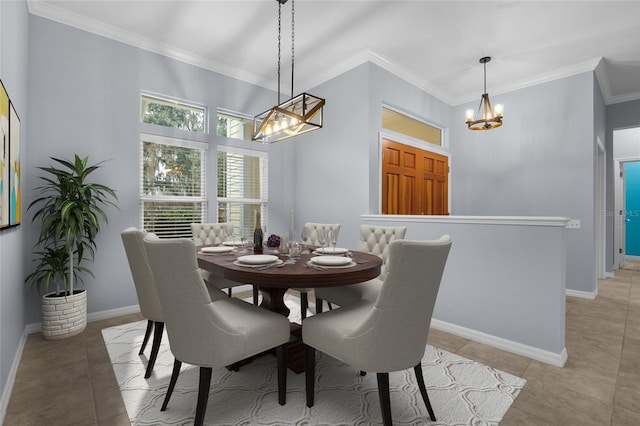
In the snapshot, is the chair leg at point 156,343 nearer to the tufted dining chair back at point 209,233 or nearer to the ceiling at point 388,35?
the tufted dining chair back at point 209,233

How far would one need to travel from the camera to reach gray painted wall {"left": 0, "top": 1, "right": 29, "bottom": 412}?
1.80 meters

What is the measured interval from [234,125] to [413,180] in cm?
269

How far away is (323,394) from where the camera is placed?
6.01 ft

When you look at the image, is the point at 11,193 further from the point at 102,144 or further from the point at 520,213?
the point at 520,213

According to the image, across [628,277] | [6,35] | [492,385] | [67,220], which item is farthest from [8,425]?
[628,277]

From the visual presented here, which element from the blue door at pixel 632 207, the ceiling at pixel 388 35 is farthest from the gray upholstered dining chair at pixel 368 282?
the blue door at pixel 632 207

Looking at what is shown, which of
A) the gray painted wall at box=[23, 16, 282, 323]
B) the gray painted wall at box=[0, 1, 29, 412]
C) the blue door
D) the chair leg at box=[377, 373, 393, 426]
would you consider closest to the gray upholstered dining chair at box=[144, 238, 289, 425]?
the chair leg at box=[377, 373, 393, 426]

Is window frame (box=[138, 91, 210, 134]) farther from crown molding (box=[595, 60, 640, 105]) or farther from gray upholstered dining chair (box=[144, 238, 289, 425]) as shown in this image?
crown molding (box=[595, 60, 640, 105])

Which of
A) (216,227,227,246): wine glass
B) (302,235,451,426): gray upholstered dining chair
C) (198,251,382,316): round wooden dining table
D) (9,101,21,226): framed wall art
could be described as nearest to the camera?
(302,235,451,426): gray upholstered dining chair

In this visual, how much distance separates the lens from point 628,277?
16.7 feet

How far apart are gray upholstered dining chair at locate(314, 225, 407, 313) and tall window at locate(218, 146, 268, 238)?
185 cm

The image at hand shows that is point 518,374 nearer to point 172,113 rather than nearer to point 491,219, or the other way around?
point 491,219

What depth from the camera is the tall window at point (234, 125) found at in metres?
4.06

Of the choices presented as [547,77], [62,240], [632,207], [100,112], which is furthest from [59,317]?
[632,207]
